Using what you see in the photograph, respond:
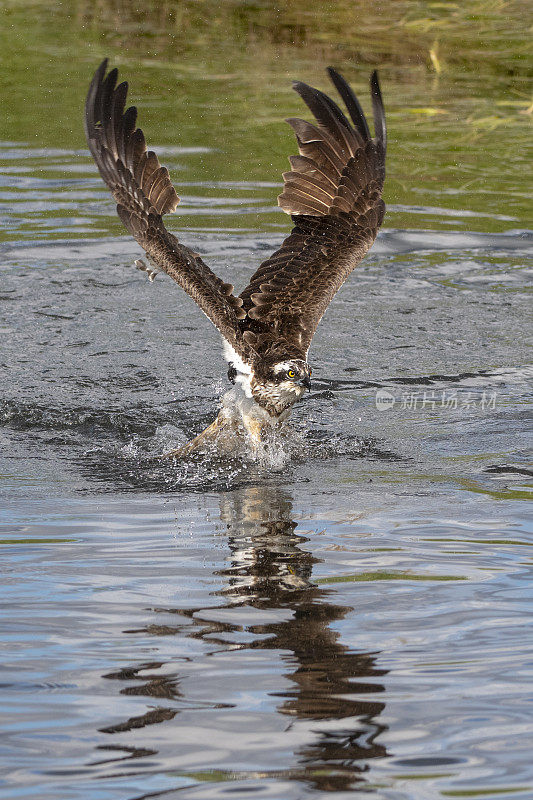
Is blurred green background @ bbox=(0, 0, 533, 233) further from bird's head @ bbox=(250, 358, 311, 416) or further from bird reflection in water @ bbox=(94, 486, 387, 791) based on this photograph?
bird reflection in water @ bbox=(94, 486, 387, 791)

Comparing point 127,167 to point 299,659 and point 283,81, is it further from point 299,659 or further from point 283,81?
point 283,81

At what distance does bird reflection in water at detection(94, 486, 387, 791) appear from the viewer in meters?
4.23

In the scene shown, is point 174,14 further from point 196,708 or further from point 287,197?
point 196,708

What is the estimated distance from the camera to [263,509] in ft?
22.2

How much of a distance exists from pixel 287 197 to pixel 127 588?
4144mm

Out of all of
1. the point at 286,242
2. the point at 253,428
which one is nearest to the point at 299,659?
the point at 253,428

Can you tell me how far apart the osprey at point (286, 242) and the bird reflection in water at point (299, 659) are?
1.29 m

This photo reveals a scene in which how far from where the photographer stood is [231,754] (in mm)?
4266

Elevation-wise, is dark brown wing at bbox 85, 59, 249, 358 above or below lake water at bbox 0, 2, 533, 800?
above

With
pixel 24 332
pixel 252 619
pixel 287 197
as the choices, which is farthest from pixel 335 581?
pixel 24 332

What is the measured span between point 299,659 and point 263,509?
1879 mm

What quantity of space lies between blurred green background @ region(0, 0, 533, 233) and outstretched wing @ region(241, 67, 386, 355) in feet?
11.9

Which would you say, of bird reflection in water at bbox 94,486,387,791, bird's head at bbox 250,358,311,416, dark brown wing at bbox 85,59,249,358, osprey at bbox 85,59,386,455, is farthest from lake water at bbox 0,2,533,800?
dark brown wing at bbox 85,59,249,358

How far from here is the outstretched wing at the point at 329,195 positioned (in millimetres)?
8539
